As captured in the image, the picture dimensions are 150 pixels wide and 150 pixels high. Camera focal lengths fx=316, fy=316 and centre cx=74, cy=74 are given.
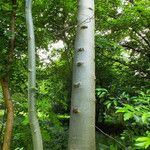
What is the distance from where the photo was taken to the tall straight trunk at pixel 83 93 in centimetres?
256

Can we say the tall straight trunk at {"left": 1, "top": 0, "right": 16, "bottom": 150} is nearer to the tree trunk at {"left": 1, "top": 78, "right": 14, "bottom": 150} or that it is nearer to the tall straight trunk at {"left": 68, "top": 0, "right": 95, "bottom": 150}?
the tree trunk at {"left": 1, "top": 78, "right": 14, "bottom": 150}

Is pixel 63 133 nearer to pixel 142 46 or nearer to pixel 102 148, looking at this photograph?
pixel 142 46

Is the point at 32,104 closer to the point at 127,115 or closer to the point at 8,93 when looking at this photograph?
the point at 127,115

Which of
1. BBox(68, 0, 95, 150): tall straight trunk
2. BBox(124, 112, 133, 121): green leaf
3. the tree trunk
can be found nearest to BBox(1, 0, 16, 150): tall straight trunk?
the tree trunk

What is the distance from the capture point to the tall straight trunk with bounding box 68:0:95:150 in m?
2.56

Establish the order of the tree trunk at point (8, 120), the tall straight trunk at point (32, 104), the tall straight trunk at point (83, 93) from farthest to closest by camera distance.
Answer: the tree trunk at point (8, 120)
the tall straight trunk at point (83, 93)
the tall straight trunk at point (32, 104)

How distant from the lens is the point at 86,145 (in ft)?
8.36

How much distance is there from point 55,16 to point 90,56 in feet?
10.2

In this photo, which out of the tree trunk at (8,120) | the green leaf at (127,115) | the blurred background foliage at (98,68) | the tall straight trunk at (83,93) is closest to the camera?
the green leaf at (127,115)

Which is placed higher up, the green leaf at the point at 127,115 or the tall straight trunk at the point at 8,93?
the tall straight trunk at the point at 8,93

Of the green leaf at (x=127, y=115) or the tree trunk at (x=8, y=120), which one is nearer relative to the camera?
the green leaf at (x=127, y=115)

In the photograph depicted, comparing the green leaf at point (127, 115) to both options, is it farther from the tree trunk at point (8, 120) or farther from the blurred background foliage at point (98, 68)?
the tree trunk at point (8, 120)

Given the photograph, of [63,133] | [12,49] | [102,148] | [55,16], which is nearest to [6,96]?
[12,49]

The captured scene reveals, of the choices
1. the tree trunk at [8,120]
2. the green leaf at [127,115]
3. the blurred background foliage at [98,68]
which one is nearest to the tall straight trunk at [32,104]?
the blurred background foliage at [98,68]
